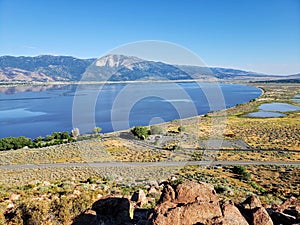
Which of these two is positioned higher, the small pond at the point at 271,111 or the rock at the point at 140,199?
the rock at the point at 140,199

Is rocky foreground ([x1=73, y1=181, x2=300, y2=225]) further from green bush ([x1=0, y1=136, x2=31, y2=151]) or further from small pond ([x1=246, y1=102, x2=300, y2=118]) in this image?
small pond ([x1=246, y1=102, x2=300, y2=118])

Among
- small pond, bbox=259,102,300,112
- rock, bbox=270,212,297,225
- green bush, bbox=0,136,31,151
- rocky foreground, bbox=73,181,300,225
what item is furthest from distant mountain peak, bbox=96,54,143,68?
small pond, bbox=259,102,300,112

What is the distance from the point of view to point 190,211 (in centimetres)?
684

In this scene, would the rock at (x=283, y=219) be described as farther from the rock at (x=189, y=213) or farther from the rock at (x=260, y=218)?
the rock at (x=189, y=213)

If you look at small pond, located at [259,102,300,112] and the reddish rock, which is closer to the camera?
the reddish rock

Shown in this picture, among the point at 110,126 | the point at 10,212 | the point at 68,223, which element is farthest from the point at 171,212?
the point at 110,126

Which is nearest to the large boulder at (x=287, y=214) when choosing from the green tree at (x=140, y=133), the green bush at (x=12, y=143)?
the green tree at (x=140, y=133)

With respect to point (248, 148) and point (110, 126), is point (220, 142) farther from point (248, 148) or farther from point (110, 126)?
point (110, 126)

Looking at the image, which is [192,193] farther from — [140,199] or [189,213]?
[140,199]

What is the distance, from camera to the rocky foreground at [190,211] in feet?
22.0

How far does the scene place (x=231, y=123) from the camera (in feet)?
207

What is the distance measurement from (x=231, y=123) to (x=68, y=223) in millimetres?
58362

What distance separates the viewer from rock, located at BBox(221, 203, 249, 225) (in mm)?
6663

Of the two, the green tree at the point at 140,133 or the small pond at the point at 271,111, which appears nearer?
the green tree at the point at 140,133
